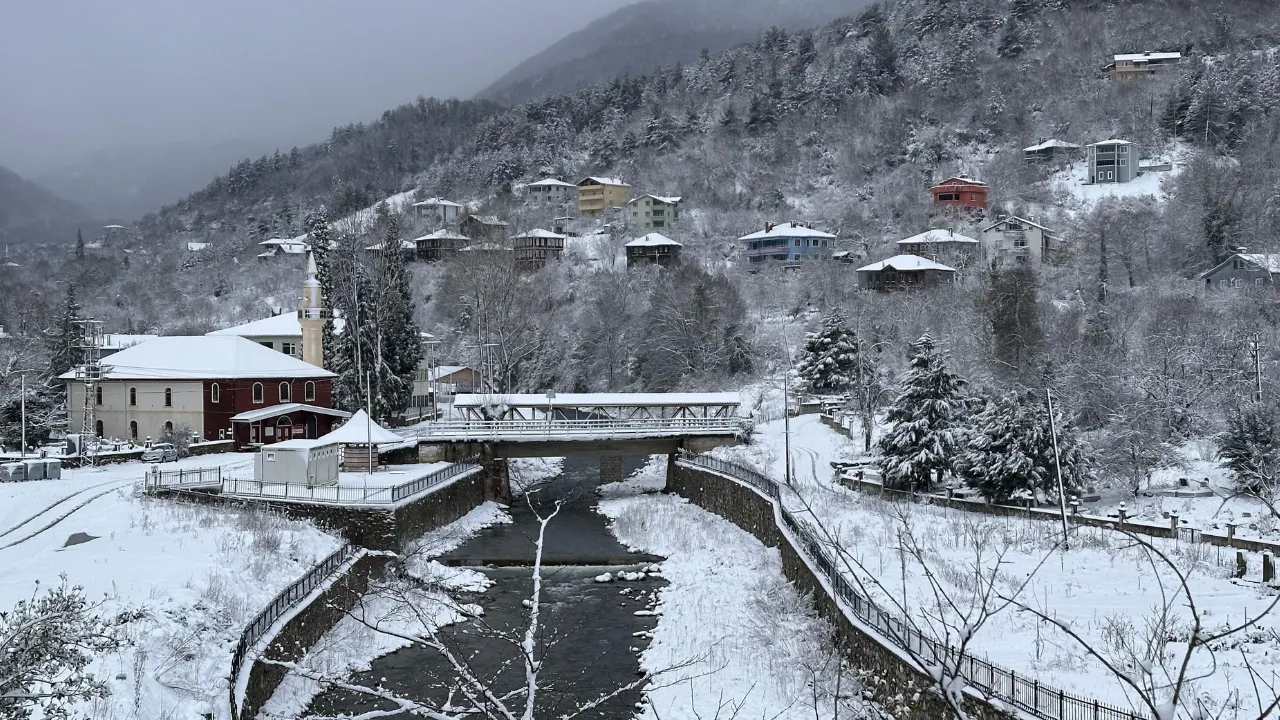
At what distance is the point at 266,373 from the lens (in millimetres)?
50719

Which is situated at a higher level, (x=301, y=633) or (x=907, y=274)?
(x=907, y=274)

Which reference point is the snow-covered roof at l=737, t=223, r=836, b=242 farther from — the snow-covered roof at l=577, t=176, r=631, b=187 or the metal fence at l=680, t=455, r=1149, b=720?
the metal fence at l=680, t=455, r=1149, b=720

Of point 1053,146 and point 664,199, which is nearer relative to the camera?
point 1053,146

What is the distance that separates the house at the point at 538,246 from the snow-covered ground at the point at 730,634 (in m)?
60.9

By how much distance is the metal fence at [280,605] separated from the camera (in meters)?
18.0

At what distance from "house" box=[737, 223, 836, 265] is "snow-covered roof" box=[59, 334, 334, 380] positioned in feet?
164

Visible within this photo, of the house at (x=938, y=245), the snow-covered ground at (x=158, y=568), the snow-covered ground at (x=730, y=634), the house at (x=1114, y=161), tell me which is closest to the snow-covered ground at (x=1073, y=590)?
the snow-covered ground at (x=730, y=634)

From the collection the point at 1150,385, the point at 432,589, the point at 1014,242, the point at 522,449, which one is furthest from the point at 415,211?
the point at 432,589

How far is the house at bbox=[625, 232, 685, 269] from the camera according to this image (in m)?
95.9

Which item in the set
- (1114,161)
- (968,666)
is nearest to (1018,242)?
(1114,161)

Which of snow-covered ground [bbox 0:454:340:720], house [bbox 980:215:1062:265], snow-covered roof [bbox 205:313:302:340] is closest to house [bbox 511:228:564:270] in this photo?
snow-covered roof [bbox 205:313:302:340]

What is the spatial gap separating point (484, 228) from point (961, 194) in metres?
46.6

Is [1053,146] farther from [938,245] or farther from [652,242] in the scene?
[652,242]

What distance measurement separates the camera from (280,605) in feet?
71.4
